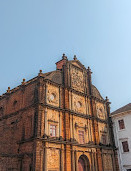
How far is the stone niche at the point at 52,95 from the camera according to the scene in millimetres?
23075

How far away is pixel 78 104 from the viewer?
26.8 metres

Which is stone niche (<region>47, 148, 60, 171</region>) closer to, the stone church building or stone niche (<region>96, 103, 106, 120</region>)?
the stone church building

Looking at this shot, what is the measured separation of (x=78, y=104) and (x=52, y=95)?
4.69 metres

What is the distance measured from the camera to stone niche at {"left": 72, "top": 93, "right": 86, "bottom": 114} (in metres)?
25.9

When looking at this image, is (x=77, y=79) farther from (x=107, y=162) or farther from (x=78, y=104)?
(x=107, y=162)

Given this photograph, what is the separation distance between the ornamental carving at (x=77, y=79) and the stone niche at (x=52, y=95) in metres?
3.79

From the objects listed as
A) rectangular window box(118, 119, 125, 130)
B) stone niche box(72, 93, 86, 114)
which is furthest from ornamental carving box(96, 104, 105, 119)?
stone niche box(72, 93, 86, 114)

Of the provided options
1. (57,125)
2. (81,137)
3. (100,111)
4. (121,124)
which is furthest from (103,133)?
(57,125)

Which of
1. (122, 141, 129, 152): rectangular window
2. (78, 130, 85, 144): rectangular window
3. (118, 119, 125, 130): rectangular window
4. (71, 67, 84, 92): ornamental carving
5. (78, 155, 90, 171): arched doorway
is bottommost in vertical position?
(78, 155, 90, 171): arched doorway

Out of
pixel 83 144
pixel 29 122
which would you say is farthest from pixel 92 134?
pixel 29 122

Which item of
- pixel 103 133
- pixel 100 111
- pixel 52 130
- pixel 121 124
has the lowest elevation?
pixel 52 130

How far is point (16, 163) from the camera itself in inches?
773

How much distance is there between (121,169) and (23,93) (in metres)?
16.8

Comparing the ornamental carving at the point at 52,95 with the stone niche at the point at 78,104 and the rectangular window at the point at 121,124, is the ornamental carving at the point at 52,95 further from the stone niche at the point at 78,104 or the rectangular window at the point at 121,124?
the rectangular window at the point at 121,124
